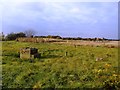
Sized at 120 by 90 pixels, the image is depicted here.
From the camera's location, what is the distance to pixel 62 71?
549 inches

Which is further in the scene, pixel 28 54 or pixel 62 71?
pixel 28 54

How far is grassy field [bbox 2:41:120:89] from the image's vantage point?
41.7ft

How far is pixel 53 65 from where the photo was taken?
49.4 ft

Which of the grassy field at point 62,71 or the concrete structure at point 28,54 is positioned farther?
the concrete structure at point 28,54

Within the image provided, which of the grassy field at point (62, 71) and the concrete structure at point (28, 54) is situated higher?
the concrete structure at point (28, 54)

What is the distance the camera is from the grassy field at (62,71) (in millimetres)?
12695

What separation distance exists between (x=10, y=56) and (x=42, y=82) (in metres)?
4.91

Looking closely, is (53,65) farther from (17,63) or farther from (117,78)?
(117,78)

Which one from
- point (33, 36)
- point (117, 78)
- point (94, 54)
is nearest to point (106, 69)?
point (117, 78)

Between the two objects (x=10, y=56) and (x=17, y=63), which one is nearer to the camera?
(x=17, y=63)

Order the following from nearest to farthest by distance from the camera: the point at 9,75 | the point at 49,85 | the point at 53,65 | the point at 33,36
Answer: the point at 49,85 → the point at 9,75 → the point at 53,65 → the point at 33,36

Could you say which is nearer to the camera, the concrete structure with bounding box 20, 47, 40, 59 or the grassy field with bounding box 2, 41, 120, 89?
the grassy field with bounding box 2, 41, 120, 89

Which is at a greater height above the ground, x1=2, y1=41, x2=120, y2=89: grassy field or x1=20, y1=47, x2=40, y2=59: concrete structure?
x1=20, y1=47, x2=40, y2=59: concrete structure

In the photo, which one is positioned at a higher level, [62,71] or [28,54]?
[28,54]
